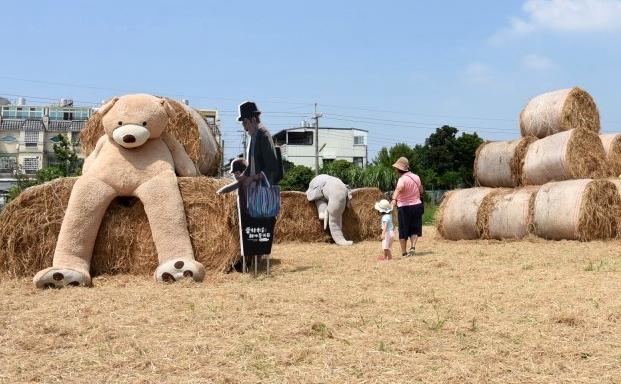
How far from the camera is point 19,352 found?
11.8 feet

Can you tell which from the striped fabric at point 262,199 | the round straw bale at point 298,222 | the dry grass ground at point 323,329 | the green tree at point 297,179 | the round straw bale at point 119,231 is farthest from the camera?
the green tree at point 297,179

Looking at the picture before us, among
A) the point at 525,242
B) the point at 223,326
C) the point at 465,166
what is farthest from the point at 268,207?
the point at 465,166

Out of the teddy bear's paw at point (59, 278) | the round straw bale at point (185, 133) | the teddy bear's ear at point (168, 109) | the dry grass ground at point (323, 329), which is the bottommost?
the dry grass ground at point (323, 329)

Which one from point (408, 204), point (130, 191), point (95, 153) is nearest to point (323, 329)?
point (130, 191)

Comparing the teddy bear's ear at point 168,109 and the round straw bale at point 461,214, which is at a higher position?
the teddy bear's ear at point 168,109

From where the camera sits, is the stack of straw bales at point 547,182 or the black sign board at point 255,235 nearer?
the black sign board at point 255,235

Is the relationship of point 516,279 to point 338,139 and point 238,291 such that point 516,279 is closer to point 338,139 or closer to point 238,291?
point 238,291

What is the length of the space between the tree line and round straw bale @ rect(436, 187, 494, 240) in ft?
89.6

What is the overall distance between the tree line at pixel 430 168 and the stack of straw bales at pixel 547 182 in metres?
27.7

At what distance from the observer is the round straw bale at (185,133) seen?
7.85 metres

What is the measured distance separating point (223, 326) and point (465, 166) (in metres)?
45.8

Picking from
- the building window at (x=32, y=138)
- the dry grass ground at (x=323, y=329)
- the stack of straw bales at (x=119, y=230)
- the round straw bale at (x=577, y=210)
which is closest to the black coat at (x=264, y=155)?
the stack of straw bales at (x=119, y=230)

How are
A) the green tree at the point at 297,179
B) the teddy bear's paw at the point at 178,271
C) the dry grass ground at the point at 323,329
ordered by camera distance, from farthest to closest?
the green tree at the point at 297,179
the teddy bear's paw at the point at 178,271
the dry grass ground at the point at 323,329

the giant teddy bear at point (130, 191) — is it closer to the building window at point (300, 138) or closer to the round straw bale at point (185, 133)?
the round straw bale at point (185, 133)
